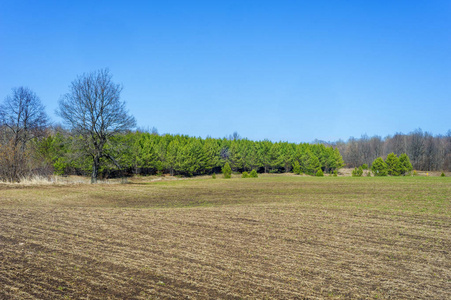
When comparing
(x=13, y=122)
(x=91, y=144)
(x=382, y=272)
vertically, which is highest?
(x=13, y=122)

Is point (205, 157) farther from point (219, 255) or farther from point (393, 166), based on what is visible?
point (219, 255)

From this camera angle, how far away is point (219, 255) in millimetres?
8266

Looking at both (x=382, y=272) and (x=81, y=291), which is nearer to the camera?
(x=81, y=291)

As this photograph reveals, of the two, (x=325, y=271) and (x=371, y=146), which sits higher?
(x=371, y=146)

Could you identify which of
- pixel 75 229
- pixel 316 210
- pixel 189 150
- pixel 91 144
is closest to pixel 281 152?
pixel 189 150

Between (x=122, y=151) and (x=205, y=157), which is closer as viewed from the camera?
(x=122, y=151)

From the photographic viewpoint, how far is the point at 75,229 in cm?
1045

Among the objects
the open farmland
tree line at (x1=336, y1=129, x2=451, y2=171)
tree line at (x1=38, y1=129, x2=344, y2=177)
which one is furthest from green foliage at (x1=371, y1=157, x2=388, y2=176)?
the open farmland

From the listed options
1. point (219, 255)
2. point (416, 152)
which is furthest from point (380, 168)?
point (219, 255)

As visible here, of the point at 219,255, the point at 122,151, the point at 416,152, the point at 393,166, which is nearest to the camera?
the point at 219,255

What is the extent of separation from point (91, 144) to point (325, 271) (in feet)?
98.8

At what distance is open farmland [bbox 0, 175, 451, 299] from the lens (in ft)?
20.2

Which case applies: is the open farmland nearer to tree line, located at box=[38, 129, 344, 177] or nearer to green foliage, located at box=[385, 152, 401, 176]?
tree line, located at box=[38, 129, 344, 177]

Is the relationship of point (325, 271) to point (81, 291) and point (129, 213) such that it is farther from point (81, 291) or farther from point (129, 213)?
point (129, 213)
